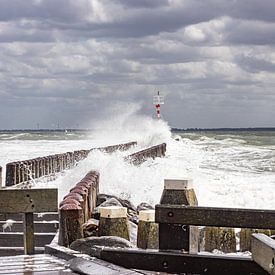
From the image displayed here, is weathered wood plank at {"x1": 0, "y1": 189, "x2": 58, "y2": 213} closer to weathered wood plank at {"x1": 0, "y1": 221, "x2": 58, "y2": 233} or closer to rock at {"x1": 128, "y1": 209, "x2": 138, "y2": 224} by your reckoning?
weathered wood plank at {"x1": 0, "y1": 221, "x2": 58, "y2": 233}

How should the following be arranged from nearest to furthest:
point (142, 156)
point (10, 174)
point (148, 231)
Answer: point (148, 231) → point (10, 174) → point (142, 156)

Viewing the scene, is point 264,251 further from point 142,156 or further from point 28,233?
point 142,156

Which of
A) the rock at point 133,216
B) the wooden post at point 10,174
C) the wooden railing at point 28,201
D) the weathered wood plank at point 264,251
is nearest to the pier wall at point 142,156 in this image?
the wooden post at point 10,174

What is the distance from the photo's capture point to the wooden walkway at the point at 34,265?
255 inches

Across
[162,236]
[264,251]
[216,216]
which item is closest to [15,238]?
[162,236]

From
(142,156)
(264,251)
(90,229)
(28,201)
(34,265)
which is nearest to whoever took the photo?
(264,251)

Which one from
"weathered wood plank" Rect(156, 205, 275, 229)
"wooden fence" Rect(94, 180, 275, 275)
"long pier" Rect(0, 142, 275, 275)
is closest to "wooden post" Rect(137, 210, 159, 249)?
"long pier" Rect(0, 142, 275, 275)

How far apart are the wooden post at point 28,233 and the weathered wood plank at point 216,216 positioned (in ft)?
5.98

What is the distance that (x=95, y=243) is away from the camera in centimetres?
715

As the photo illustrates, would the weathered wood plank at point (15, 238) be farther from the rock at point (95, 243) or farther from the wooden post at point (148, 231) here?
the rock at point (95, 243)

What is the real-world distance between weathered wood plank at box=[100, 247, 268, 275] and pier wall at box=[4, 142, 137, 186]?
1251 cm

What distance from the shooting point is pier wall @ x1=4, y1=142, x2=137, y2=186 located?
1901 cm

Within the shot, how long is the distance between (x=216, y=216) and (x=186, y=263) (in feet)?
Result: 1.61

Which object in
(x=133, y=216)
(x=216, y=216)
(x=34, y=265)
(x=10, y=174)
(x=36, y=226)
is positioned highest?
(x=216, y=216)
